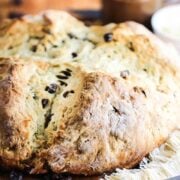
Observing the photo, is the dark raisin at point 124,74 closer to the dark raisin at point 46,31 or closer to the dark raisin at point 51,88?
the dark raisin at point 51,88

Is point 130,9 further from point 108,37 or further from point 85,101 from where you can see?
point 85,101

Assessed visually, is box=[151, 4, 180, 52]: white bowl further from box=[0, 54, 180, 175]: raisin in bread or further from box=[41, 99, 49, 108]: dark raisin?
box=[41, 99, 49, 108]: dark raisin

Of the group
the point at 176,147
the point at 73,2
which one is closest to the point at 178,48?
the point at 176,147

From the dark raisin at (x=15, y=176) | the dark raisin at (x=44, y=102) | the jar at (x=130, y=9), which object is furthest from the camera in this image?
the jar at (x=130, y=9)

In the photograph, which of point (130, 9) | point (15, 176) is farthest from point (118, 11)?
point (15, 176)

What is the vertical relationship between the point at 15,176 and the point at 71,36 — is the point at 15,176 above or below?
below

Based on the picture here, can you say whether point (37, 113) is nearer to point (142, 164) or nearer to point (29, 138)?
point (29, 138)

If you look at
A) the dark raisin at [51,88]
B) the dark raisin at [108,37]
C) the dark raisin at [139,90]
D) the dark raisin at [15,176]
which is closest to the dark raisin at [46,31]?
the dark raisin at [108,37]
